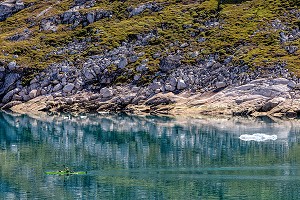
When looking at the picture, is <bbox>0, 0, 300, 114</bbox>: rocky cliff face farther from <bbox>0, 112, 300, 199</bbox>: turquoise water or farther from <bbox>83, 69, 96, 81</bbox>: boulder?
<bbox>0, 112, 300, 199</bbox>: turquoise water

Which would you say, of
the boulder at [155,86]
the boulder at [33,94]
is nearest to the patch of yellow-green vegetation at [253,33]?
the boulder at [155,86]

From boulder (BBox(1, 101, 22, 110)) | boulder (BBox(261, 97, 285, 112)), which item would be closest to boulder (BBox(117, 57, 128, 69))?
boulder (BBox(1, 101, 22, 110))

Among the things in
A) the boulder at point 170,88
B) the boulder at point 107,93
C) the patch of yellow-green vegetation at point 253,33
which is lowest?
the boulder at point 107,93

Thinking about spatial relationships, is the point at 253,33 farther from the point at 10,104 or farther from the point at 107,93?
the point at 10,104

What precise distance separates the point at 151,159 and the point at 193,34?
95.8 m

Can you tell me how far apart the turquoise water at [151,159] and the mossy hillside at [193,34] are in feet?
115

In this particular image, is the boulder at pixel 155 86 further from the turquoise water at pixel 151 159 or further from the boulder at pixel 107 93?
the turquoise water at pixel 151 159

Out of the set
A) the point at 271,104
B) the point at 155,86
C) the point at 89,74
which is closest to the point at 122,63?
the point at 89,74

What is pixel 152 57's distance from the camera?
174 m

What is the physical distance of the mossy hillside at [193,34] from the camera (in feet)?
557

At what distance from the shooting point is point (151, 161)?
89.9 m

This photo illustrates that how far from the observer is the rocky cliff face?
525 ft

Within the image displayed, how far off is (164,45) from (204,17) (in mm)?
18644

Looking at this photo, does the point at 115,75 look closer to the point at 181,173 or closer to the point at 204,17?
the point at 204,17
